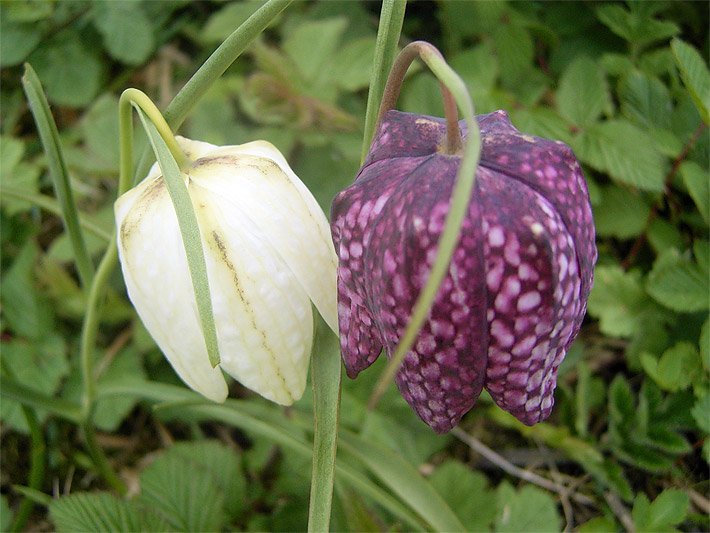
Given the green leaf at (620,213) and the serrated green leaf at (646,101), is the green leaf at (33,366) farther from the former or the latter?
the serrated green leaf at (646,101)

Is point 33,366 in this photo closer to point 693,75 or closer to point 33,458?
point 33,458

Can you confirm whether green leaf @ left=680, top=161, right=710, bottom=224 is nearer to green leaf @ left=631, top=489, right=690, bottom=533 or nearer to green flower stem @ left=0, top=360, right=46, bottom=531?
green leaf @ left=631, top=489, right=690, bottom=533

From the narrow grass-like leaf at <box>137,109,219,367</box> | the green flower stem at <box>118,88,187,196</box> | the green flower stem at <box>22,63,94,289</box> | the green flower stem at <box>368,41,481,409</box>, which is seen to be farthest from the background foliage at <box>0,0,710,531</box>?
the green flower stem at <box>368,41,481,409</box>

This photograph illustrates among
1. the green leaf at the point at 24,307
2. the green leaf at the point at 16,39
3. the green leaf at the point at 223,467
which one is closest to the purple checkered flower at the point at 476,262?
the green leaf at the point at 223,467

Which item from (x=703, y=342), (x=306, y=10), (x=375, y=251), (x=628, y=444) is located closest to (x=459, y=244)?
(x=375, y=251)

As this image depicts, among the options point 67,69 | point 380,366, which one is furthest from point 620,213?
point 67,69

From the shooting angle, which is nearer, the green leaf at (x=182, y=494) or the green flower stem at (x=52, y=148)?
the green flower stem at (x=52, y=148)
